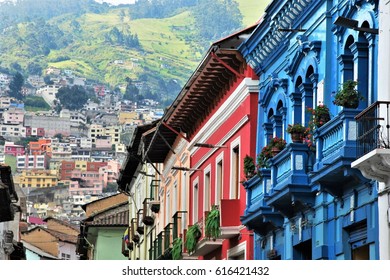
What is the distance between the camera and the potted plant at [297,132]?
2055 cm

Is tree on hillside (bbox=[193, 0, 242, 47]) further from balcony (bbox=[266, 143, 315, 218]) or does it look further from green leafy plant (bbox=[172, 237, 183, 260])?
balcony (bbox=[266, 143, 315, 218])

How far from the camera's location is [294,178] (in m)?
20.5

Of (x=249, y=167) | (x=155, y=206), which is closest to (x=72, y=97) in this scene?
(x=155, y=206)

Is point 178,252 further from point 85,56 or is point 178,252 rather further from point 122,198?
point 122,198

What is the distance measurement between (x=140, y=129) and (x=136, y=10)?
720cm

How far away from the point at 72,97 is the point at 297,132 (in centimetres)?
1511

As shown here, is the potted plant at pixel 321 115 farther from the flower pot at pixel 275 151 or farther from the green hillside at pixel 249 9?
the green hillside at pixel 249 9

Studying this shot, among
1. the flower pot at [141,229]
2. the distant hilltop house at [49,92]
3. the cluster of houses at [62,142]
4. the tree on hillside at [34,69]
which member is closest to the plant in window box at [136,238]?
the flower pot at [141,229]

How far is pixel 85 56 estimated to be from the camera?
34.2 metres

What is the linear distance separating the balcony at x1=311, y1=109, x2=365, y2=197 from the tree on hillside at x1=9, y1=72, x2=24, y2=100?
1540 centimetres

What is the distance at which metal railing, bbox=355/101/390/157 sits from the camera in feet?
54.7

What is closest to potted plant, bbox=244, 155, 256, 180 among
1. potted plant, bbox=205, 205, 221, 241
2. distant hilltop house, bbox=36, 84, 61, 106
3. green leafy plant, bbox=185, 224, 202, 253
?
potted plant, bbox=205, 205, 221, 241

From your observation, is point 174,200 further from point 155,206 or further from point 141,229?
point 141,229
